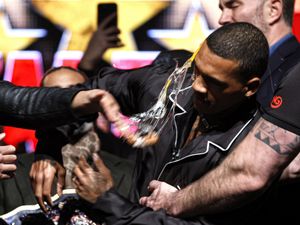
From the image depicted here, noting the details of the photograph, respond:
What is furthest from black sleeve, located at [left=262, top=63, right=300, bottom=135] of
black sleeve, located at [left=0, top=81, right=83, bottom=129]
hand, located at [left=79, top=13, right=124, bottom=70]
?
hand, located at [left=79, top=13, right=124, bottom=70]

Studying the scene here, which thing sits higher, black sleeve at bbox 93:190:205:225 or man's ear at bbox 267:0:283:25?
man's ear at bbox 267:0:283:25

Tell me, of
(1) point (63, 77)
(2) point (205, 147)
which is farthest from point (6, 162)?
(1) point (63, 77)

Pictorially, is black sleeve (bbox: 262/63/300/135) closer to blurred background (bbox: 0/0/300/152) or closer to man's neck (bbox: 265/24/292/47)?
man's neck (bbox: 265/24/292/47)

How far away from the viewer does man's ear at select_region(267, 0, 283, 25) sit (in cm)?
328

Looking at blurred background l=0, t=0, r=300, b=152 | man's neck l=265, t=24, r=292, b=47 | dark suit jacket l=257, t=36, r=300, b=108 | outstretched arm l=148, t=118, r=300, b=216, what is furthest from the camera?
blurred background l=0, t=0, r=300, b=152

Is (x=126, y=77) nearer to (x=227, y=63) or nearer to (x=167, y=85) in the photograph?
(x=167, y=85)

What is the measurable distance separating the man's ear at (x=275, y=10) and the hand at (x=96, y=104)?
105cm

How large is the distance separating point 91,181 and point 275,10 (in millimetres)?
1293

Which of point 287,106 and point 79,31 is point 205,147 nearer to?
point 287,106

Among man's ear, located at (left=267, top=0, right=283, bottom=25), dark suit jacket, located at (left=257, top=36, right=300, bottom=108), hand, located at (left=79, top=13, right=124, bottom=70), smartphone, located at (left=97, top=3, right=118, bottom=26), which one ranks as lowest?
hand, located at (left=79, top=13, right=124, bottom=70)

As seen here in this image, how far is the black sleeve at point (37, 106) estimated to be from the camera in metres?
2.63

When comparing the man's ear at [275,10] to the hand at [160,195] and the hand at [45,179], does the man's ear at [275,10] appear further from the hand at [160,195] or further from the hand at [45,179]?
the hand at [45,179]

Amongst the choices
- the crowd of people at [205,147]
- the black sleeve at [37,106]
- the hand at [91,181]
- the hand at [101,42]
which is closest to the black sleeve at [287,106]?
the crowd of people at [205,147]

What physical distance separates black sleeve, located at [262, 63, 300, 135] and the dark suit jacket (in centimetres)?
16
